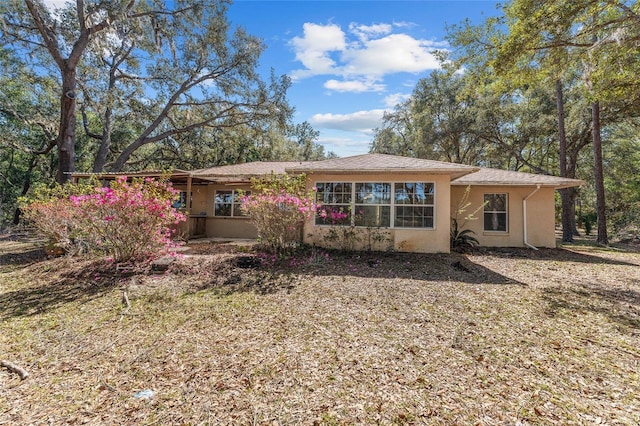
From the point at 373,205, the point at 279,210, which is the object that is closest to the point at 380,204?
the point at 373,205

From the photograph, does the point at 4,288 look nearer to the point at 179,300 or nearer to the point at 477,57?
the point at 179,300

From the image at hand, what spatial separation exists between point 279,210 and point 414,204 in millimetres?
4112

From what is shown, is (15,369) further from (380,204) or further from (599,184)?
(599,184)

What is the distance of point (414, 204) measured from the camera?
346 inches

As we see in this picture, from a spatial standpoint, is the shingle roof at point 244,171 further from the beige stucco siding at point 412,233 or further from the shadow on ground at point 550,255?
the shadow on ground at point 550,255

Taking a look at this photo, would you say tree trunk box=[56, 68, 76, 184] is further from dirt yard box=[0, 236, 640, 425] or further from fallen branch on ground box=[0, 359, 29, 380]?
fallen branch on ground box=[0, 359, 29, 380]

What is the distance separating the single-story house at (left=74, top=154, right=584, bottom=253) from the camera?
8.66 meters

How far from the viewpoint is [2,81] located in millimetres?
14992

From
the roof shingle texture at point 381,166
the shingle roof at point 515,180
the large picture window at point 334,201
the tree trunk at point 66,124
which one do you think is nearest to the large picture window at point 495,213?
the shingle roof at point 515,180

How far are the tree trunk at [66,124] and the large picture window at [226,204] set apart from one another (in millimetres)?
6260

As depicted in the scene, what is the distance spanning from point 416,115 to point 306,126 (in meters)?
17.1

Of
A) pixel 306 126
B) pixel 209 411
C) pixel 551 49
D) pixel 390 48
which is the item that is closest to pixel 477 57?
pixel 551 49

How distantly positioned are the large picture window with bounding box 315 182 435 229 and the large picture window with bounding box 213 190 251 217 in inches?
207

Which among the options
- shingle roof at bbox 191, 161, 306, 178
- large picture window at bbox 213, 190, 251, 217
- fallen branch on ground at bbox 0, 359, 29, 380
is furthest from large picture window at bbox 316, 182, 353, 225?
fallen branch on ground at bbox 0, 359, 29, 380
